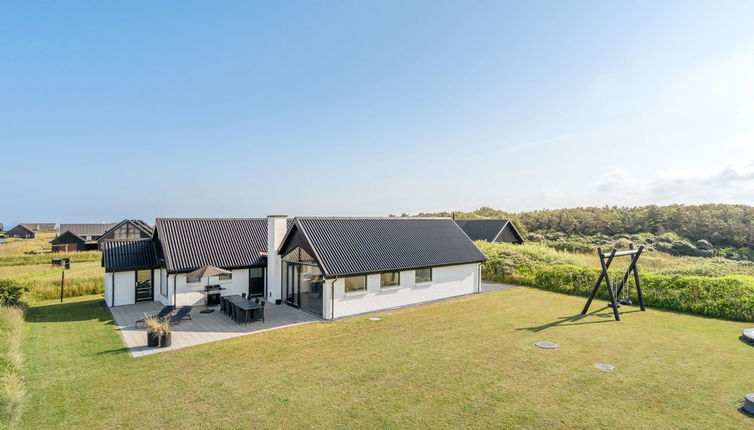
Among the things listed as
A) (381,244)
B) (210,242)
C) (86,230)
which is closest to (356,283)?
(381,244)

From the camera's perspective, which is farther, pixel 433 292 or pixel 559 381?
pixel 433 292

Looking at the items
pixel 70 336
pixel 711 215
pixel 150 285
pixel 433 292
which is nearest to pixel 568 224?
pixel 711 215

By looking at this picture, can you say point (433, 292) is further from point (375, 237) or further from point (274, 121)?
point (274, 121)

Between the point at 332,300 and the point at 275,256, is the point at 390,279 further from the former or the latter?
the point at 275,256

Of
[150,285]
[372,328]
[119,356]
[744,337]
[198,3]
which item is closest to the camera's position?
[119,356]

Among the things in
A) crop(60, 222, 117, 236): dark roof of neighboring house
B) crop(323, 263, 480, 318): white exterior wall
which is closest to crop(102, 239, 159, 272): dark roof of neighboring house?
crop(323, 263, 480, 318): white exterior wall

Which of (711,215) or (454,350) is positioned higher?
(711,215)

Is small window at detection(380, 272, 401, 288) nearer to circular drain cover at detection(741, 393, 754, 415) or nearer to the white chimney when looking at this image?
the white chimney
